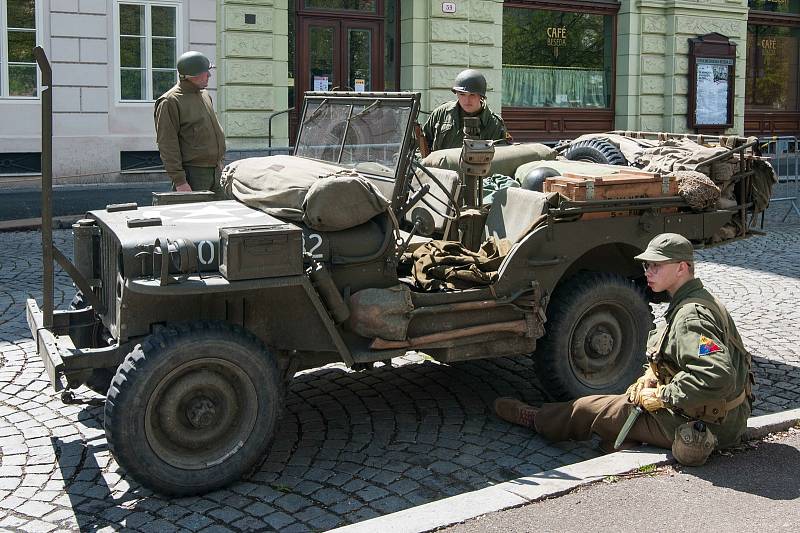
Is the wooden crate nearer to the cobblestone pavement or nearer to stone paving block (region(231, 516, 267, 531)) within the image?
the cobblestone pavement

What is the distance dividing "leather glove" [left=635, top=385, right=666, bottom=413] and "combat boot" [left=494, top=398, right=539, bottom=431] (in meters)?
0.75

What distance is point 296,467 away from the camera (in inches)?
207

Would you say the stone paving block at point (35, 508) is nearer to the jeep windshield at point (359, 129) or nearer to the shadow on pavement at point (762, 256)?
the jeep windshield at point (359, 129)

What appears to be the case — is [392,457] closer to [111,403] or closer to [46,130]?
[111,403]

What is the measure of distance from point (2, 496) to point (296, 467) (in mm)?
1393

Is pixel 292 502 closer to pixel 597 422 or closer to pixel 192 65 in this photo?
pixel 597 422

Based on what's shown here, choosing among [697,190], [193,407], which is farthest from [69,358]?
[697,190]

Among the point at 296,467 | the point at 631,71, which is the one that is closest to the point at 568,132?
the point at 631,71

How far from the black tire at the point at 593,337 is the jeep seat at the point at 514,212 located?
473mm

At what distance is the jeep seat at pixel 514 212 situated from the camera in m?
5.95

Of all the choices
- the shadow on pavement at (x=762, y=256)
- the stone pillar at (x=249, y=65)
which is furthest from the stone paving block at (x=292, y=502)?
the stone pillar at (x=249, y=65)

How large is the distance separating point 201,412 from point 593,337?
8.29 feet

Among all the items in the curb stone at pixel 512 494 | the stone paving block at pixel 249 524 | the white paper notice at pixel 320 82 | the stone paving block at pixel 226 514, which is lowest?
the stone paving block at pixel 249 524

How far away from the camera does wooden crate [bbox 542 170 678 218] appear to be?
237 inches
